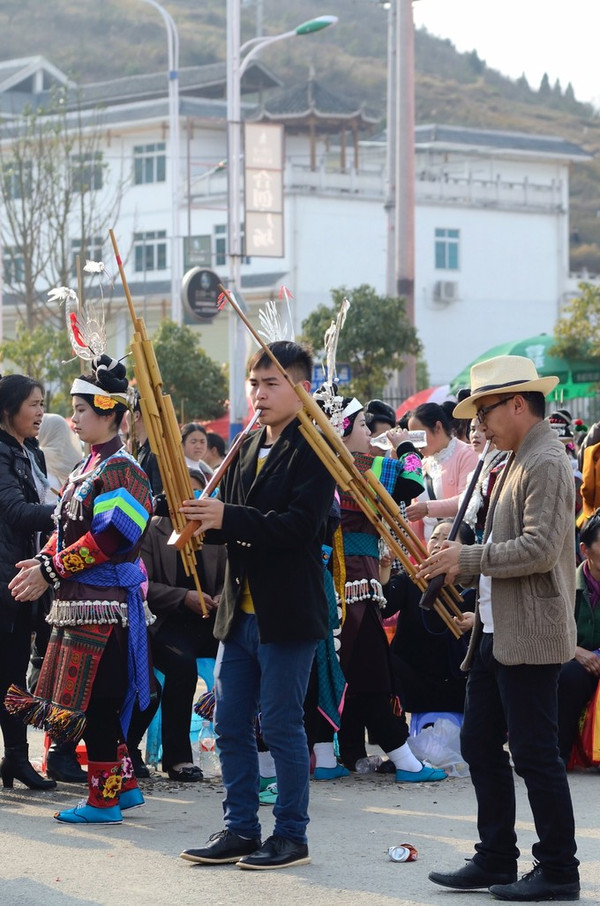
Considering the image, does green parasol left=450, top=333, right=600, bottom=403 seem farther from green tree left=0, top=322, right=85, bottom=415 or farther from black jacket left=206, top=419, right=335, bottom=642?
black jacket left=206, top=419, right=335, bottom=642

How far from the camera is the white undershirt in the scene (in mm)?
5273

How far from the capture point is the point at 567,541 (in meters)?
5.11

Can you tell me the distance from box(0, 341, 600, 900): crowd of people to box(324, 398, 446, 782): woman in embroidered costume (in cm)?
1

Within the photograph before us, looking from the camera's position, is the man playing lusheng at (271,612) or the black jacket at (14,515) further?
the black jacket at (14,515)

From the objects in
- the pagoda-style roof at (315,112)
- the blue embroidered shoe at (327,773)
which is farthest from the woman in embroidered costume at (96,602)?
the pagoda-style roof at (315,112)

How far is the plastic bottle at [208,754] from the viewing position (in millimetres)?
7785

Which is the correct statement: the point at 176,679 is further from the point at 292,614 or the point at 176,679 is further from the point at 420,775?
the point at 292,614

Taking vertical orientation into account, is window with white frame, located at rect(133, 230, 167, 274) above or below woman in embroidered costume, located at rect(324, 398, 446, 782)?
above

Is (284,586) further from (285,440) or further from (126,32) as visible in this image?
(126,32)

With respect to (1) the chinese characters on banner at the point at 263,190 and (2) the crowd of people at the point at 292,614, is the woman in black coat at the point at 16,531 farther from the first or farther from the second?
(1) the chinese characters on banner at the point at 263,190

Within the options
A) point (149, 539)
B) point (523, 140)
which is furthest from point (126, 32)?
point (149, 539)

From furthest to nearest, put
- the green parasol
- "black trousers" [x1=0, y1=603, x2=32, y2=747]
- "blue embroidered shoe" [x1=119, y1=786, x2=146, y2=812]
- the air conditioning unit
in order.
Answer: the air conditioning unit, the green parasol, "black trousers" [x1=0, y1=603, x2=32, y2=747], "blue embroidered shoe" [x1=119, y1=786, x2=146, y2=812]

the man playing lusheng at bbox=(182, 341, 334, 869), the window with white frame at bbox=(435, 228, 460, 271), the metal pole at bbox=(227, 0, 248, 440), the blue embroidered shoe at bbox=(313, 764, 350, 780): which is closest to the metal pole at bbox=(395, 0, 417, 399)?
the metal pole at bbox=(227, 0, 248, 440)

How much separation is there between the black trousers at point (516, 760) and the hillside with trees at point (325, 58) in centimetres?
9510
